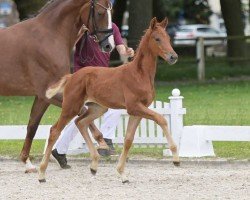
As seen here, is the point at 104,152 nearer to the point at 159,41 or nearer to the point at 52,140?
the point at 52,140

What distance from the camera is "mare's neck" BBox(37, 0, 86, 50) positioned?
10609 mm

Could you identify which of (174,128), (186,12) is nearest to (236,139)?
A: (174,128)

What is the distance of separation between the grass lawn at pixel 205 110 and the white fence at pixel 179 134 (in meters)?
0.24

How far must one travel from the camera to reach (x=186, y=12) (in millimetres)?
45219

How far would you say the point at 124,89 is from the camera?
9.22 m

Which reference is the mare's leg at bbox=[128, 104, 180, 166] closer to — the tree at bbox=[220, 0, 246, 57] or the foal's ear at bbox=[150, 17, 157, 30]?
the foal's ear at bbox=[150, 17, 157, 30]

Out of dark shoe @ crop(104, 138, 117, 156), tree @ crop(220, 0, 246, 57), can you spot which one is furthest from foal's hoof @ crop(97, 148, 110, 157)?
tree @ crop(220, 0, 246, 57)

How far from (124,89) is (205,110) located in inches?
329

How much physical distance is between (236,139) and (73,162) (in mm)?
2250

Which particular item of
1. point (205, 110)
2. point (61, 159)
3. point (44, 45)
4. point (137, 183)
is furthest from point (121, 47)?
point (205, 110)

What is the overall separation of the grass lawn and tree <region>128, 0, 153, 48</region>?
1.79 metres

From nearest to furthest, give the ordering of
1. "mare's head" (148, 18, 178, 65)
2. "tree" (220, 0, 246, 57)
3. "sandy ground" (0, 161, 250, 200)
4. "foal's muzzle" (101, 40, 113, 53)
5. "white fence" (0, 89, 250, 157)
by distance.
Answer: "sandy ground" (0, 161, 250, 200) < "mare's head" (148, 18, 178, 65) < "foal's muzzle" (101, 40, 113, 53) < "white fence" (0, 89, 250, 157) < "tree" (220, 0, 246, 57)

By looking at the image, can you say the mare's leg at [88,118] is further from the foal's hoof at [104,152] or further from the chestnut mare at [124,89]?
the foal's hoof at [104,152]

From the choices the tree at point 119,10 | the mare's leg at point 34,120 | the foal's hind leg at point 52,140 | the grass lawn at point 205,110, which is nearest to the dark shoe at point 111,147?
the grass lawn at point 205,110
